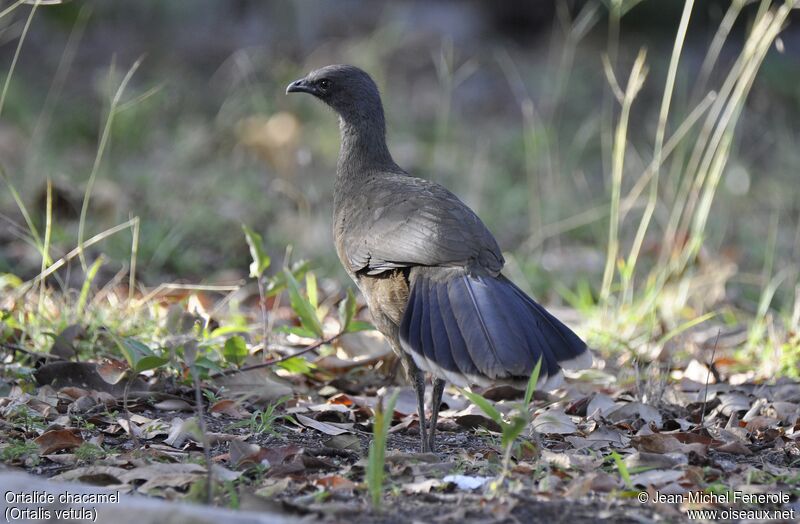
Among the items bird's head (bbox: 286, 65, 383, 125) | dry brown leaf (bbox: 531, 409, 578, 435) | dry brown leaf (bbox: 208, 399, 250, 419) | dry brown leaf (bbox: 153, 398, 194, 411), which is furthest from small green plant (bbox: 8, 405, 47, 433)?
bird's head (bbox: 286, 65, 383, 125)

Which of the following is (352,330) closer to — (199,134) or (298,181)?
(298,181)

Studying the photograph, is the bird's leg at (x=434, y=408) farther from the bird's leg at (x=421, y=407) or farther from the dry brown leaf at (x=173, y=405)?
the dry brown leaf at (x=173, y=405)

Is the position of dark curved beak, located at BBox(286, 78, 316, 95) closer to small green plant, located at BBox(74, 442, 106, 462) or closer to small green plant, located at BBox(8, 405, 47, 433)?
small green plant, located at BBox(8, 405, 47, 433)

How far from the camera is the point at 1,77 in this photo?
32.3 feet

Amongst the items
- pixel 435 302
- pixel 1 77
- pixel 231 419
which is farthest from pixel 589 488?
pixel 1 77

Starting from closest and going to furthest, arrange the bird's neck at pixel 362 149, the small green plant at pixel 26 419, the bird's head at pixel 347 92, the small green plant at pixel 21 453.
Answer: the small green plant at pixel 21 453 → the small green plant at pixel 26 419 → the bird's neck at pixel 362 149 → the bird's head at pixel 347 92

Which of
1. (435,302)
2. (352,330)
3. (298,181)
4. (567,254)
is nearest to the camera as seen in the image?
(435,302)

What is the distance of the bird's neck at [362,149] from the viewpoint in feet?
14.5

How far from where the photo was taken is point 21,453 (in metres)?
3.02

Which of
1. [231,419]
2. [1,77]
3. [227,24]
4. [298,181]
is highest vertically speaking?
[227,24]

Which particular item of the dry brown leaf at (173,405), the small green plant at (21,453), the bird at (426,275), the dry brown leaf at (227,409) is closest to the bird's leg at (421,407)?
the bird at (426,275)

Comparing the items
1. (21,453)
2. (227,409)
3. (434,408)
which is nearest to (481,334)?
(434,408)

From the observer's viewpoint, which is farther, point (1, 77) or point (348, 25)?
point (348, 25)

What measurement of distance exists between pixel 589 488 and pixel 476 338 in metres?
0.66
